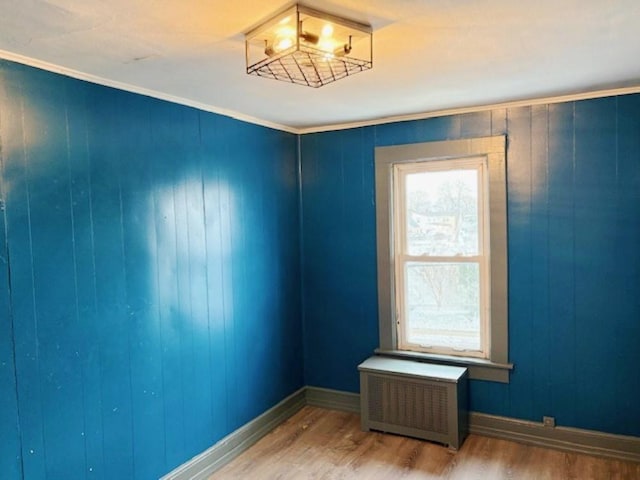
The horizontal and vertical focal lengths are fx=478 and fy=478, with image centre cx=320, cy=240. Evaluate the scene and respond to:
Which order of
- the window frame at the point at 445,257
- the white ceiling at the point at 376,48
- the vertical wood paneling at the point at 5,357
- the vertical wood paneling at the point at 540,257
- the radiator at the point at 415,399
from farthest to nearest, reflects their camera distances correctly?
the window frame at the point at 445,257
the radiator at the point at 415,399
the vertical wood paneling at the point at 540,257
the vertical wood paneling at the point at 5,357
the white ceiling at the point at 376,48

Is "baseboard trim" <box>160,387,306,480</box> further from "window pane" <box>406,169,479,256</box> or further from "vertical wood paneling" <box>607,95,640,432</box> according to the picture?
"vertical wood paneling" <box>607,95,640,432</box>

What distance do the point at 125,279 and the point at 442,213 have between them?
2.26 meters

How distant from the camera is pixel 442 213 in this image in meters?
3.59

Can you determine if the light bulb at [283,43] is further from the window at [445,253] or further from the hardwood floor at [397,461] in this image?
the hardwood floor at [397,461]

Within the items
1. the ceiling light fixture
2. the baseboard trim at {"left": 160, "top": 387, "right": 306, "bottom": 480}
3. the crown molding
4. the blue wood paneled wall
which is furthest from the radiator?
the ceiling light fixture

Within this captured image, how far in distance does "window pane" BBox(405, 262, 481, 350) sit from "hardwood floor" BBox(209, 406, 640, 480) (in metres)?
0.72

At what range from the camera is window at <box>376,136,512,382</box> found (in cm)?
335

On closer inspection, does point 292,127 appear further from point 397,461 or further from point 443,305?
point 397,461

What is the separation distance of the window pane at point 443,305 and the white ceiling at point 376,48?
1.26 m

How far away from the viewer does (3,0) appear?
1.55m

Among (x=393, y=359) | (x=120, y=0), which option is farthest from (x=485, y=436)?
(x=120, y=0)

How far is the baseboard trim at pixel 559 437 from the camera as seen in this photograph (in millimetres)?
3041

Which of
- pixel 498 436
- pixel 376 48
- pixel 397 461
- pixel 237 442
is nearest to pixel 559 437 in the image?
pixel 498 436

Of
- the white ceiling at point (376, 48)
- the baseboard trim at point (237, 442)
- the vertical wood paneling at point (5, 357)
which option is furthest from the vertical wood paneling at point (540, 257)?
the vertical wood paneling at point (5, 357)
